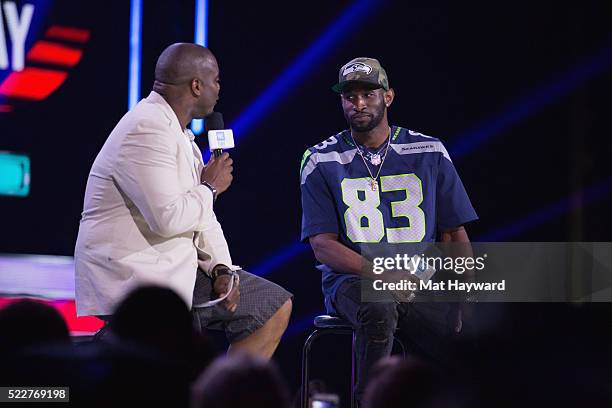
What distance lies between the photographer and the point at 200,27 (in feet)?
15.4

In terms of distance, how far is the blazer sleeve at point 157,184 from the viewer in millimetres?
3146

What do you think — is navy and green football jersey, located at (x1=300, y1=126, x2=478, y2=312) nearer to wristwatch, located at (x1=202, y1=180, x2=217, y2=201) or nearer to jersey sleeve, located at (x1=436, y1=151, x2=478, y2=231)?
jersey sleeve, located at (x1=436, y1=151, x2=478, y2=231)

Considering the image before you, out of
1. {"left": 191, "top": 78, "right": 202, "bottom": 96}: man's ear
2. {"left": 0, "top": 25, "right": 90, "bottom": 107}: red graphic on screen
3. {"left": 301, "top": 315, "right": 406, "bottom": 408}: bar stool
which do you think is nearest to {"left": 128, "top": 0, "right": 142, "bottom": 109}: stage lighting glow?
{"left": 0, "top": 25, "right": 90, "bottom": 107}: red graphic on screen

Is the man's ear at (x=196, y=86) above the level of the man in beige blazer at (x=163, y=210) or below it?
above

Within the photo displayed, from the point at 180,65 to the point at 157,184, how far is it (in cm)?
53

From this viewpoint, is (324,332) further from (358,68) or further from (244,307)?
(358,68)

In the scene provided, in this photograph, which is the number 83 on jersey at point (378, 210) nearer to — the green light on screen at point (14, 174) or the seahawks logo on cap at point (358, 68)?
the seahawks logo on cap at point (358, 68)

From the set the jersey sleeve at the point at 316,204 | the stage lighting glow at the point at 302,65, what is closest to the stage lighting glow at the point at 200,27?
the stage lighting glow at the point at 302,65

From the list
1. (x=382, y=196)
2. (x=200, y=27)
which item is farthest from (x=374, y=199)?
(x=200, y=27)

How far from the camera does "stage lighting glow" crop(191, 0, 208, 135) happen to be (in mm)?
4664

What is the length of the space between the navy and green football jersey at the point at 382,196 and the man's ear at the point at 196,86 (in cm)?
72

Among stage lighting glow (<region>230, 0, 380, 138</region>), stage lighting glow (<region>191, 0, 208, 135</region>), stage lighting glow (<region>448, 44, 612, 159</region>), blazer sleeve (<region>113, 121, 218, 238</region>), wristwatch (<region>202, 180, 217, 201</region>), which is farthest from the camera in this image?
stage lighting glow (<region>448, 44, 612, 159</region>)

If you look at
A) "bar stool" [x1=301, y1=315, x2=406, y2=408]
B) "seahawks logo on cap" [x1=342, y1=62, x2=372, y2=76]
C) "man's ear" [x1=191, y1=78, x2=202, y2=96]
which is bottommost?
"bar stool" [x1=301, y1=315, x2=406, y2=408]

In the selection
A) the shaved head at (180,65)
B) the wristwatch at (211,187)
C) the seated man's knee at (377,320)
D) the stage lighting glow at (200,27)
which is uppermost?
the stage lighting glow at (200,27)
